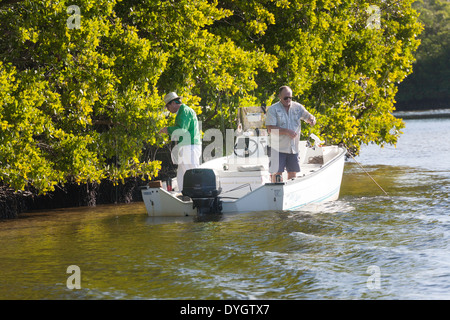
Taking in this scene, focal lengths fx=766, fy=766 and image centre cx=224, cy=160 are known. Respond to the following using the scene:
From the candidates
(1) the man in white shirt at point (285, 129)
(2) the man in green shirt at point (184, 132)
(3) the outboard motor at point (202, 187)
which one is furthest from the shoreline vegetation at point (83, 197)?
(1) the man in white shirt at point (285, 129)

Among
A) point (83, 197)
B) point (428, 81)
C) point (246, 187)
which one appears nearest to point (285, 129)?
point (246, 187)

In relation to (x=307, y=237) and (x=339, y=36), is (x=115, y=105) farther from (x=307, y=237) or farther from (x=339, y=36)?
(x=339, y=36)

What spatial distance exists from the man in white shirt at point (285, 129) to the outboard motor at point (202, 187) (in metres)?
1.16

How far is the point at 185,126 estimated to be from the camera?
13.0 meters

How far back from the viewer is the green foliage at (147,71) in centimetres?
1436

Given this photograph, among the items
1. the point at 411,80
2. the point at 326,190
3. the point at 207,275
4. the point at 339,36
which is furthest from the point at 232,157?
the point at 411,80

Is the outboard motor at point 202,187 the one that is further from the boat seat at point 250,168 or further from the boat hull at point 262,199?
the boat seat at point 250,168

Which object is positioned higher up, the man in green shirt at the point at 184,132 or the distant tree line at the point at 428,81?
the distant tree line at the point at 428,81

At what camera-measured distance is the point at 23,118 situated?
13.9 meters

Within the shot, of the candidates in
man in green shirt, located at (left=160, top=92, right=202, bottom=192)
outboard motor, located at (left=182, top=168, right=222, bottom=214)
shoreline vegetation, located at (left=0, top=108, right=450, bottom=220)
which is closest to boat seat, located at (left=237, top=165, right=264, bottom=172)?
man in green shirt, located at (left=160, top=92, right=202, bottom=192)

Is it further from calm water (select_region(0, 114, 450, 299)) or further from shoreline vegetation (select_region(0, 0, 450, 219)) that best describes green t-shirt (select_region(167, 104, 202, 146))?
shoreline vegetation (select_region(0, 0, 450, 219))

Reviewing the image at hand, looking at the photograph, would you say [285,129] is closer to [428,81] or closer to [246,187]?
[246,187]

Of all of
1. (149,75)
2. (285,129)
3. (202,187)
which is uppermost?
(149,75)

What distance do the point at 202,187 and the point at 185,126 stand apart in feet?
3.86
